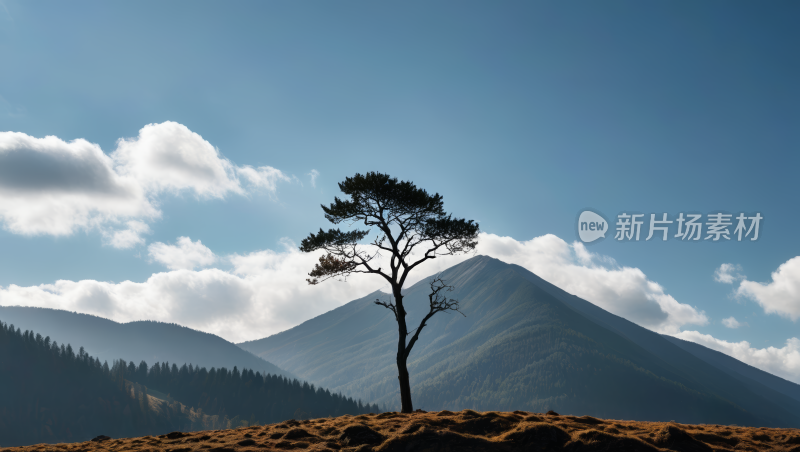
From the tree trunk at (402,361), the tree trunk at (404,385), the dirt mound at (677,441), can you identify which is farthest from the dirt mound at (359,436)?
the tree trunk at (404,385)

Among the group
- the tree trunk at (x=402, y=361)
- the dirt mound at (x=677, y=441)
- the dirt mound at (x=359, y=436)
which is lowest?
the dirt mound at (x=677, y=441)

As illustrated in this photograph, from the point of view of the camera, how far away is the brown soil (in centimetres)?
1363

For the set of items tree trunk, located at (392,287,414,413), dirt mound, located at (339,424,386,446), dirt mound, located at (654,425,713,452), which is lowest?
dirt mound, located at (654,425,713,452)

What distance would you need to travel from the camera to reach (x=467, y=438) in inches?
544

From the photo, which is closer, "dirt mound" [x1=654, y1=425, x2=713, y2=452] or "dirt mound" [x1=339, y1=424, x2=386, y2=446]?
"dirt mound" [x1=654, y1=425, x2=713, y2=452]

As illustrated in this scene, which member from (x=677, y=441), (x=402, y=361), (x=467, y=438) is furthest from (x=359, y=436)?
(x=402, y=361)

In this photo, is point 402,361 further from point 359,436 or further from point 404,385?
point 359,436

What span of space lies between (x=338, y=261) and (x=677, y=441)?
803 inches

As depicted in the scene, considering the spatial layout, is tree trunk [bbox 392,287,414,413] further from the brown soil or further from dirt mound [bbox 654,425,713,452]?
A: dirt mound [bbox 654,425,713,452]

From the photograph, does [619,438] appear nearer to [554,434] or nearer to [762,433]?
[554,434]

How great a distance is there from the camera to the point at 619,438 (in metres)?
13.8

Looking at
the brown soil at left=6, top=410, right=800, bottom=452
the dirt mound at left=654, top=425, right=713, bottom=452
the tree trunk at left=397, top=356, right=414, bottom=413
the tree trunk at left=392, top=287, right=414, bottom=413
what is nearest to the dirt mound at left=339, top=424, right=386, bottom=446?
the brown soil at left=6, top=410, right=800, bottom=452

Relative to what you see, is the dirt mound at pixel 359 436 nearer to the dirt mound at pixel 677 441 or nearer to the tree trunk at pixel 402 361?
the dirt mound at pixel 677 441

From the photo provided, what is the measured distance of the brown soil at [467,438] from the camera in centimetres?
1363
